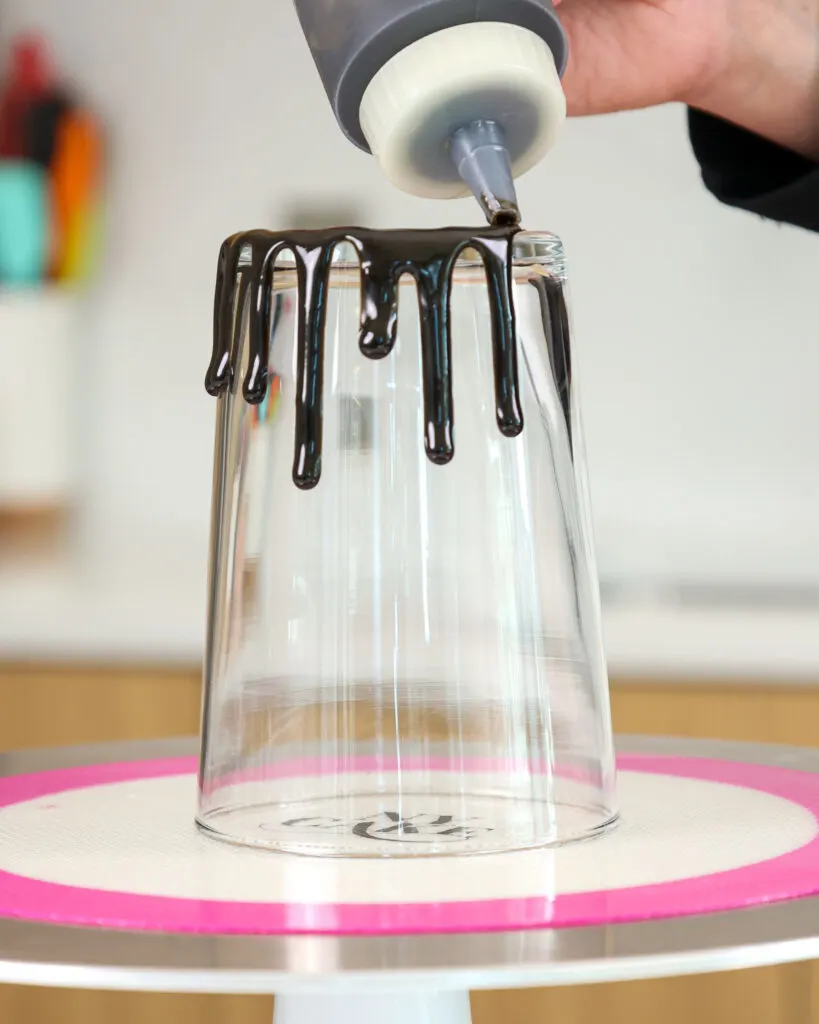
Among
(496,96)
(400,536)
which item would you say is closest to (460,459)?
(400,536)

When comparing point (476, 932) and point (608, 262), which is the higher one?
point (608, 262)

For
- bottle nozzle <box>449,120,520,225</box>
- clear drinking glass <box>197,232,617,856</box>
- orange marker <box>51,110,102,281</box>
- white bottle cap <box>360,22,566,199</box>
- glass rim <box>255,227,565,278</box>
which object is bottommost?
clear drinking glass <box>197,232,617,856</box>

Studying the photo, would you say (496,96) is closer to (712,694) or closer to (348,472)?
(348,472)

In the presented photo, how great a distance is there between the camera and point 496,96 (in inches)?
20.0

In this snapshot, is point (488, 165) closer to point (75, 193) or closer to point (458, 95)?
point (458, 95)

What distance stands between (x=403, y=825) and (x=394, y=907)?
0.11 meters

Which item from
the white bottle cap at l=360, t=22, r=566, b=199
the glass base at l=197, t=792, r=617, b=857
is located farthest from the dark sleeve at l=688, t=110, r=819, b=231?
the glass base at l=197, t=792, r=617, b=857

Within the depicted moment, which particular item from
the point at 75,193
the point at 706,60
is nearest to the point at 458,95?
the point at 706,60

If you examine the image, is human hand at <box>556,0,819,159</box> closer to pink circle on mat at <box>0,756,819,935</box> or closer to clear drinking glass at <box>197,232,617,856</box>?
clear drinking glass at <box>197,232,617,856</box>

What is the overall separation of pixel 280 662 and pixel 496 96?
225 mm

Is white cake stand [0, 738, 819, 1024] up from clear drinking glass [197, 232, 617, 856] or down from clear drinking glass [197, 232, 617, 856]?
down

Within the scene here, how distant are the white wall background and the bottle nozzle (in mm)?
1233

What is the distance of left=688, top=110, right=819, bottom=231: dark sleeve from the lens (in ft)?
3.05

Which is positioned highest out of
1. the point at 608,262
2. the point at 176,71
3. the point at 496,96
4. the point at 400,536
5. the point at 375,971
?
A: the point at 176,71
